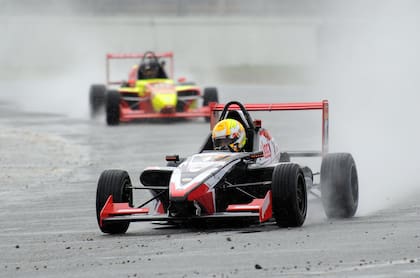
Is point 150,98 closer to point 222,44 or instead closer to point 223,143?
point 223,143

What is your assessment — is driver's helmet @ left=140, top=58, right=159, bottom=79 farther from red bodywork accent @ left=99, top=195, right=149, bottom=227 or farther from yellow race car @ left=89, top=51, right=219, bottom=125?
red bodywork accent @ left=99, top=195, right=149, bottom=227

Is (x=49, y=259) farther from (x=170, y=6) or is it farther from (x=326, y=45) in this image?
(x=170, y=6)

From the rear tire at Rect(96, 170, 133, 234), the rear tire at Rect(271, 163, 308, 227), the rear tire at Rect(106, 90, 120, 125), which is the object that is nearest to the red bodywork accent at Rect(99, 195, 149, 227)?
the rear tire at Rect(96, 170, 133, 234)

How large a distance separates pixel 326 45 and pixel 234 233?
30316mm

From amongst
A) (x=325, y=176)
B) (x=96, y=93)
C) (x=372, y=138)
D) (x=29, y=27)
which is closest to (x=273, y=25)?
(x=29, y=27)

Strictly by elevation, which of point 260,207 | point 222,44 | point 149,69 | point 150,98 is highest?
point 222,44

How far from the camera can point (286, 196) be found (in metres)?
11.2

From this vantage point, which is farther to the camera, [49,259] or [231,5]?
[231,5]

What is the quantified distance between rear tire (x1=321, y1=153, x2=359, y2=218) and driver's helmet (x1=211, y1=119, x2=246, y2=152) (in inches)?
37.2

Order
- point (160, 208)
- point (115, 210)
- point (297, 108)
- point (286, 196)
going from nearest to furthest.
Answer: point (286, 196) → point (115, 210) → point (160, 208) → point (297, 108)

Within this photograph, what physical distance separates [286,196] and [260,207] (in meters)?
0.26

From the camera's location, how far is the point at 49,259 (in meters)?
10.1

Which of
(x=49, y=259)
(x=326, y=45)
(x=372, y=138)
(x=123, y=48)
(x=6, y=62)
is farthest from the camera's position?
(x=6, y=62)

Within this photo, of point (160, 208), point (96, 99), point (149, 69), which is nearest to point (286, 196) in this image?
point (160, 208)
